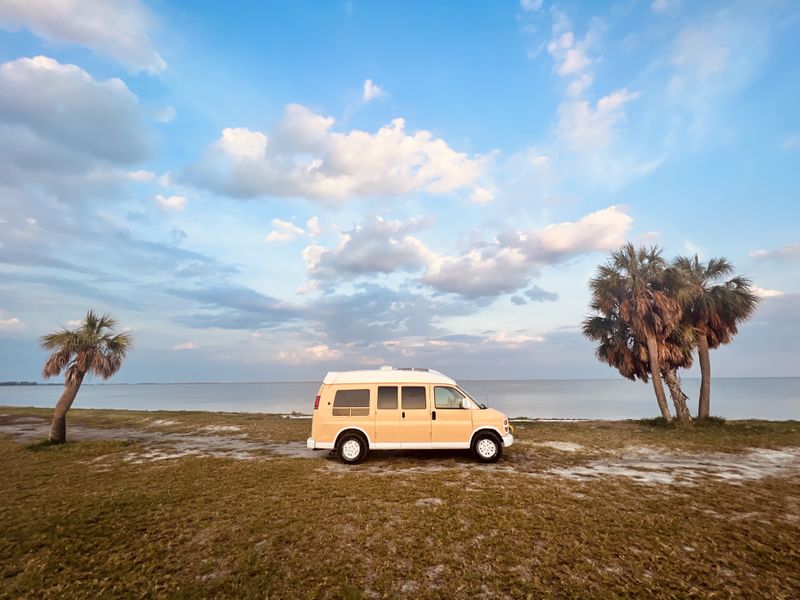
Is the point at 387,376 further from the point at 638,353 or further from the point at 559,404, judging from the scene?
the point at 559,404

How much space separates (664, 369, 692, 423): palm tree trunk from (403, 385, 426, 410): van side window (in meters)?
16.3

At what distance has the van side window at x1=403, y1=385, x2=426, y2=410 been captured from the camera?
11523 millimetres

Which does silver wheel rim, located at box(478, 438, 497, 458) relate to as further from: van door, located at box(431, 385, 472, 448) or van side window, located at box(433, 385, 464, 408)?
van side window, located at box(433, 385, 464, 408)

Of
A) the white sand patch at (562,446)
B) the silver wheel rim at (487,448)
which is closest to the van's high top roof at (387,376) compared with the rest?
the silver wheel rim at (487,448)

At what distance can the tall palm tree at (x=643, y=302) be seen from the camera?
66.2 feet

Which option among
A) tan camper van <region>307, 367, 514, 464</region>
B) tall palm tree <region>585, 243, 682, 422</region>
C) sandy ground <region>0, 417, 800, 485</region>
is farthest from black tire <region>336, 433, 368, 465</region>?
tall palm tree <region>585, 243, 682, 422</region>

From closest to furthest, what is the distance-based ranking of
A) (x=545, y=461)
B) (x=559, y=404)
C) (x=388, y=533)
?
(x=388, y=533) → (x=545, y=461) → (x=559, y=404)

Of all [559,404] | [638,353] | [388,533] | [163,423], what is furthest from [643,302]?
[559,404]


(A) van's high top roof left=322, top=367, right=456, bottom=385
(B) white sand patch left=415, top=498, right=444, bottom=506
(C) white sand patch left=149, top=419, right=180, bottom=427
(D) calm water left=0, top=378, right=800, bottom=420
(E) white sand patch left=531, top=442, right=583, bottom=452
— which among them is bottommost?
(D) calm water left=0, top=378, right=800, bottom=420

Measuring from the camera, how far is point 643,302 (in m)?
20.2

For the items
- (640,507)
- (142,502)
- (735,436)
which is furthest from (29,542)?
(735,436)

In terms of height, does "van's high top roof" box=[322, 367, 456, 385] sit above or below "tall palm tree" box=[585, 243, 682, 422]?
below

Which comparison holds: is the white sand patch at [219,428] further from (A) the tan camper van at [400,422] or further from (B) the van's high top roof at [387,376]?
(B) the van's high top roof at [387,376]

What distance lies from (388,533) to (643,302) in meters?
19.4
